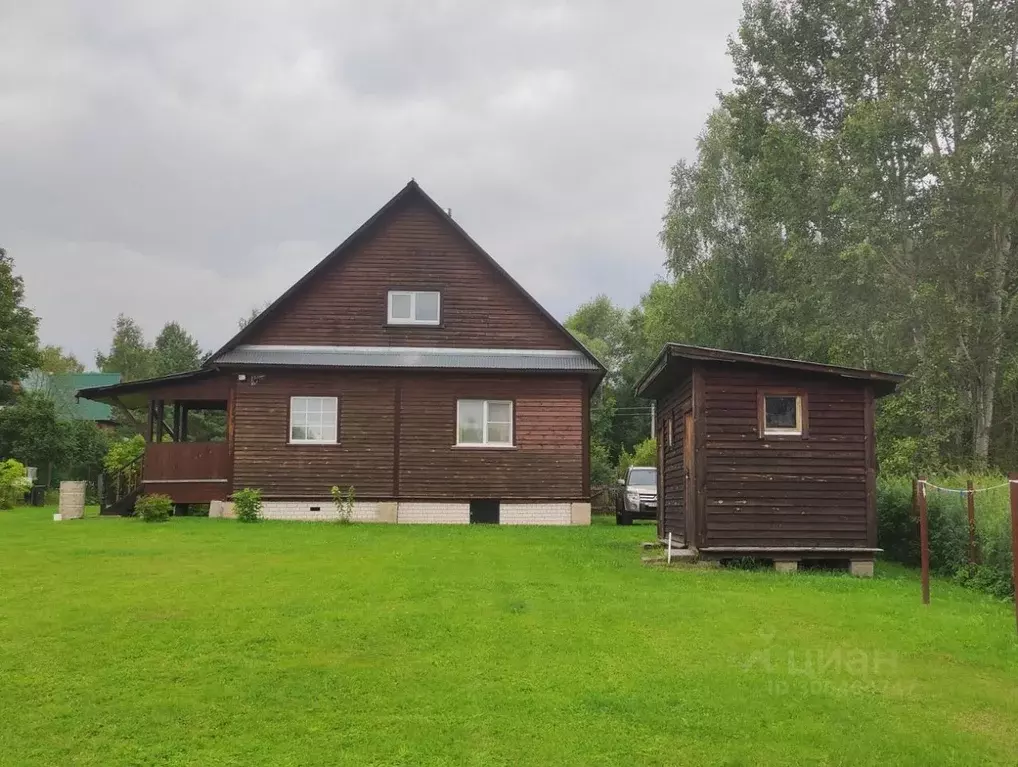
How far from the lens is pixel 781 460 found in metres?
14.0

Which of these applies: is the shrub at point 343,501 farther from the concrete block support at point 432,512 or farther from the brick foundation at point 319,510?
the concrete block support at point 432,512

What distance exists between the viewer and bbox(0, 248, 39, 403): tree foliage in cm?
4088

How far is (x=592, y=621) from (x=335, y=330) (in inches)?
587

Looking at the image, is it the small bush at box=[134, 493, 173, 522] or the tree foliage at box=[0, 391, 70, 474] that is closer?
the small bush at box=[134, 493, 173, 522]

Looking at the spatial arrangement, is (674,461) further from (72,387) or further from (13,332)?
(72,387)

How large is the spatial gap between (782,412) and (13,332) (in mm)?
37878

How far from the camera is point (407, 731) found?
236 inches

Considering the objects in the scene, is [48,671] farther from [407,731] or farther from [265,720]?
[407,731]

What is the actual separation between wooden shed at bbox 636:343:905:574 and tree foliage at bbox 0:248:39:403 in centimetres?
3659

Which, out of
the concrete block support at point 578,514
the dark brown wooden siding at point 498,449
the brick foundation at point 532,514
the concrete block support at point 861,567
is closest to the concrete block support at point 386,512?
the dark brown wooden siding at point 498,449

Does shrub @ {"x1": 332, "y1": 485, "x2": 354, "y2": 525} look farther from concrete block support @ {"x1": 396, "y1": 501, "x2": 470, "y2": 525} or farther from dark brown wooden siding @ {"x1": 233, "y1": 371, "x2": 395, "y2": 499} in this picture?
concrete block support @ {"x1": 396, "y1": 501, "x2": 470, "y2": 525}

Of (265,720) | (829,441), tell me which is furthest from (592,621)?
(829,441)

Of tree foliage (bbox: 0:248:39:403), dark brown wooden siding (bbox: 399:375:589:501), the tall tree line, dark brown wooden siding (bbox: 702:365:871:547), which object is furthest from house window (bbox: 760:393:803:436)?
tree foliage (bbox: 0:248:39:403)

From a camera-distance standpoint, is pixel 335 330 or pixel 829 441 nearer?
pixel 829 441
